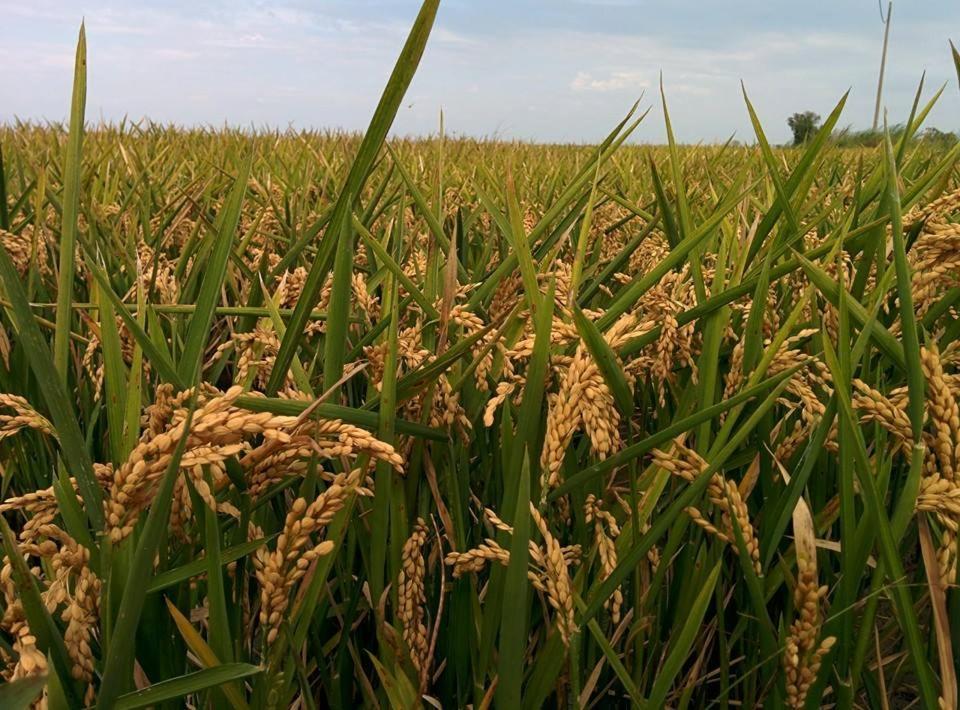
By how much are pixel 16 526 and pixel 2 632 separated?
0.89 feet

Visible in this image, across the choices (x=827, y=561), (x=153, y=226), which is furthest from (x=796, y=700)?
(x=153, y=226)

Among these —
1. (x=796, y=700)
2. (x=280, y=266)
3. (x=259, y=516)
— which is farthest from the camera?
(x=280, y=266)

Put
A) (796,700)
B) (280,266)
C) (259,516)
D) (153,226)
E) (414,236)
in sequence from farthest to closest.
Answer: (153,226), (414,236), (280,266), (259,516), (796,700)

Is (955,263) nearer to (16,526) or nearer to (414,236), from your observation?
(414,236)

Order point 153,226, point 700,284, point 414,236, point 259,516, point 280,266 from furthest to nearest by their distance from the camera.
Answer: point 153,226 < point 414,236 < point 280,266 < point 700,284 < point 259,516

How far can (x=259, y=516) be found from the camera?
0.83m

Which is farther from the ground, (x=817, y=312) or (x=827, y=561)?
(x=817, y=312)

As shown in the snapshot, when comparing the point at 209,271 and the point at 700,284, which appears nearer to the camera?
the point at 209,271

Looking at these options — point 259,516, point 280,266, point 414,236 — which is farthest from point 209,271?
point 414,236

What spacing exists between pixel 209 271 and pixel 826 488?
80cm

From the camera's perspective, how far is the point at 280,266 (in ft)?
3.72

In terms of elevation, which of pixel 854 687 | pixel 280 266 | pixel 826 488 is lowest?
pixel 854 687

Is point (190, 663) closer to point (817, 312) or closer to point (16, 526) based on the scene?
point (16, 526)

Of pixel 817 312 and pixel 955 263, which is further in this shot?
pixel 817 312
